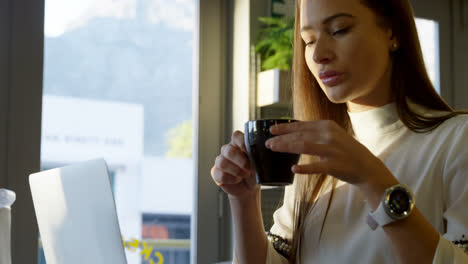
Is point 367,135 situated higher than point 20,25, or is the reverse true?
point 20,25

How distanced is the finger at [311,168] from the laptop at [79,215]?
1.55 ft

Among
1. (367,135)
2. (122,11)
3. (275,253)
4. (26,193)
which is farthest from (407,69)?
(122,11)

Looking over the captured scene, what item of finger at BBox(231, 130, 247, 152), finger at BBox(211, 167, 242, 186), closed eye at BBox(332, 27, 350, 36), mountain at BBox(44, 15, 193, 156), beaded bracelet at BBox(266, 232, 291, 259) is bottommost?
beaded bracelet at BBox(266, 232, 291, 259)

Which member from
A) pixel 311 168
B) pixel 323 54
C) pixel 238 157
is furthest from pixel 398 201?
pixel 323 54

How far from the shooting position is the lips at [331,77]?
1154mm

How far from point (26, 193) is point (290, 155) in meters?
2.22

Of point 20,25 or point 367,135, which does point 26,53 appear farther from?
point 367,135

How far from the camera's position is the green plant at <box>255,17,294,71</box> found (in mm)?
3170

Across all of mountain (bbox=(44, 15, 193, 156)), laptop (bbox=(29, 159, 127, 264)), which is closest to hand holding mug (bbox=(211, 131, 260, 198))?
laptop (bbox=(29, 159, 127, 264))

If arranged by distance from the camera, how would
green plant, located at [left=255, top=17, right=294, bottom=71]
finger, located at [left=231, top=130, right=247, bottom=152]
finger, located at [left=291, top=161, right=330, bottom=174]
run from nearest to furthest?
finger, located at [left=291, top=161, right=330, bottom=174]
finger, located at [left=231, top=130, right=247, bottom=152]
green plant, located at [left=255, top=17, right=294, bottom=71]

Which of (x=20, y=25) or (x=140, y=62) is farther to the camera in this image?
(x=140, y=62)

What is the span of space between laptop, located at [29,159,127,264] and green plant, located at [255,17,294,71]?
1861mm

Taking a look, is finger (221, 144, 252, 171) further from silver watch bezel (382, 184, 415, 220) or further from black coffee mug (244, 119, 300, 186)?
silver watch bezel (382, 184, 415, 220)

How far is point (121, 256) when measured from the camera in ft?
3.83
